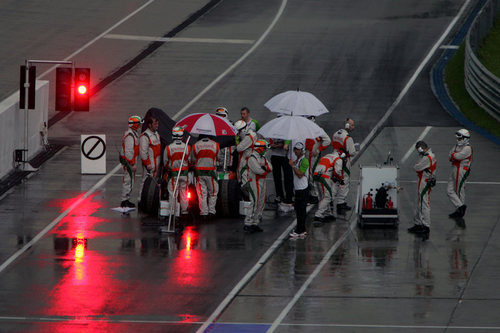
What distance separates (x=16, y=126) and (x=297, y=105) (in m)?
8.17

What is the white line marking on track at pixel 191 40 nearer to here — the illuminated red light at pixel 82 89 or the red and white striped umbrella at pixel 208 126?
the illuminated red light at pixel 82 89

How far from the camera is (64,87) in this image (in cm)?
2584

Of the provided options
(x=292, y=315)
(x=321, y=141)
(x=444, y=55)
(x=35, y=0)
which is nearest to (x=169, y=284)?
(x=292, y=315)

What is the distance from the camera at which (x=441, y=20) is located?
4378cm

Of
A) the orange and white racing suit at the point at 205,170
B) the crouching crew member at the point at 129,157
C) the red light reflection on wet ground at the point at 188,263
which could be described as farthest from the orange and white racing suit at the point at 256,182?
the crouching crew member at the point at 129,157

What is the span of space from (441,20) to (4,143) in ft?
74.0

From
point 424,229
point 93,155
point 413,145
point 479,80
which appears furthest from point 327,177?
point 479,80

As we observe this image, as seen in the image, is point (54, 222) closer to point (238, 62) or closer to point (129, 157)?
point (129, 157)

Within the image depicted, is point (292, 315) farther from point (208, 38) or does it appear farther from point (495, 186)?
point (208, 38)

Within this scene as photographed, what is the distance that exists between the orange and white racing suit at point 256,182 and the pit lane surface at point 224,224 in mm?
443

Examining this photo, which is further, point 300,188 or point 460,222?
point 460,222

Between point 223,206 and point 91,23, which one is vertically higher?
point 91,23

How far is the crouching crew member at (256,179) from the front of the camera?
71.7ft

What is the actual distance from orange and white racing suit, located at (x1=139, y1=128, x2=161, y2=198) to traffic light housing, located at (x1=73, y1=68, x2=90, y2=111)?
268 cm
